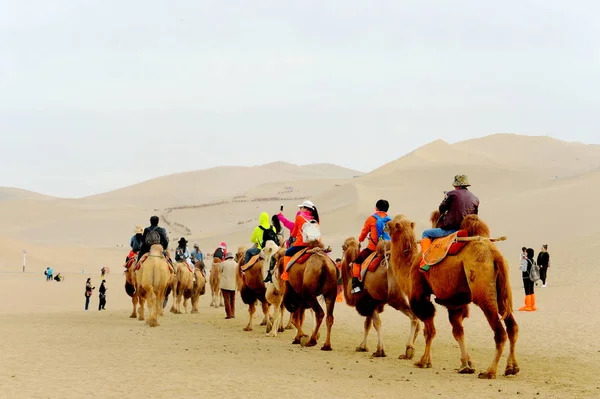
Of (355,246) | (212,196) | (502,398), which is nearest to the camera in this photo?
(502,398)

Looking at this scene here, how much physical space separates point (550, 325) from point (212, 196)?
136m

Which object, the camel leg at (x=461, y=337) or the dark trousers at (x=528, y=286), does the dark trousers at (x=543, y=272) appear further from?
the camel leg at (x=461, y=337)

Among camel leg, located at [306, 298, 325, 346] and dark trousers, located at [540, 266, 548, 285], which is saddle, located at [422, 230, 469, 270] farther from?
dark trousers, located at [540, 266, 548, 285]

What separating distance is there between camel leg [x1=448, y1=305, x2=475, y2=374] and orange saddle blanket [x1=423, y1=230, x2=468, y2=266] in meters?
0.91

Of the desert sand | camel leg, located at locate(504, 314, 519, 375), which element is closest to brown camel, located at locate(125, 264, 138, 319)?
the desert sand

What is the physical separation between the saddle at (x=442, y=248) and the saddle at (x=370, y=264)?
68.3 inches

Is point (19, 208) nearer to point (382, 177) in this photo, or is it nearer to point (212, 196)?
point (212, 196)

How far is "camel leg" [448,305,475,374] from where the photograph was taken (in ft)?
37.8

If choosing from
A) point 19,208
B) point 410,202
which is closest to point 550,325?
point 410,202

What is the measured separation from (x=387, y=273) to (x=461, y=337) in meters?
2.00

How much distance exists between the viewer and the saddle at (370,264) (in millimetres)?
13492

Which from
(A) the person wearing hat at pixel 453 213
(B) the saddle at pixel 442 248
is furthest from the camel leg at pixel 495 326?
(A) the person wearing hat at pixel 453 213

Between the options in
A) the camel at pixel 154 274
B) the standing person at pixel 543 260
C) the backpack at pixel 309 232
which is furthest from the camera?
the standing person at pixel 543 260

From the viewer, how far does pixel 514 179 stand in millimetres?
76625
